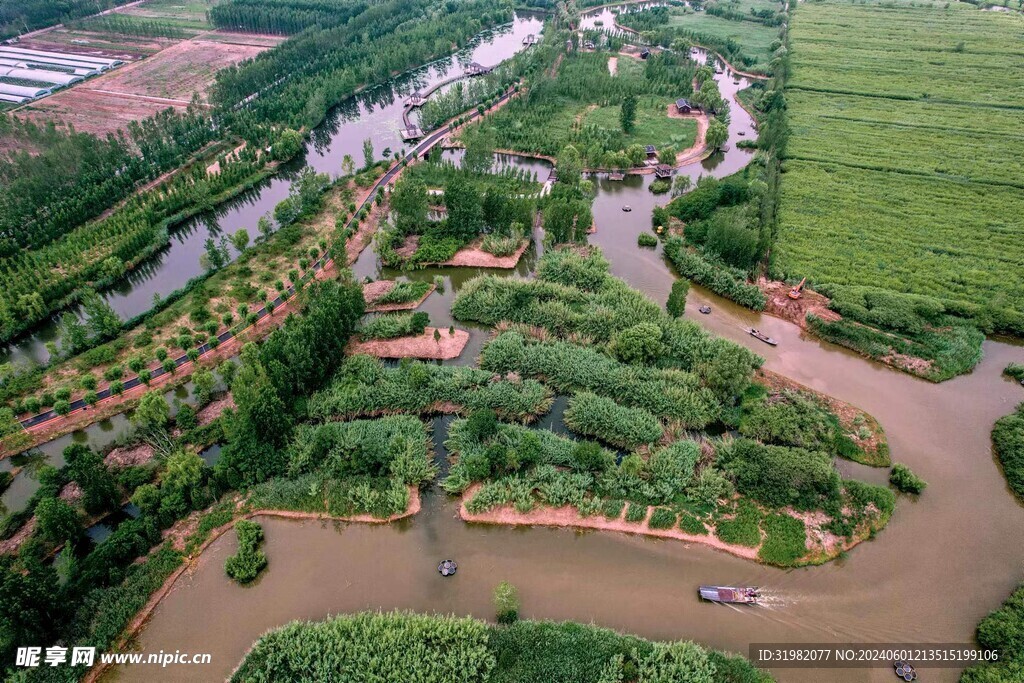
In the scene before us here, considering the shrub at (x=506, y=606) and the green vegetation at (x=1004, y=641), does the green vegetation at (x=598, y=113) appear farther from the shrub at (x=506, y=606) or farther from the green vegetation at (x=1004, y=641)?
the green vegetation at (x=1004, y=641)

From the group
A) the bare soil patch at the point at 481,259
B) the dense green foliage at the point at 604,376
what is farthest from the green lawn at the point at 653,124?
the dense green foliage at the point at 604,376

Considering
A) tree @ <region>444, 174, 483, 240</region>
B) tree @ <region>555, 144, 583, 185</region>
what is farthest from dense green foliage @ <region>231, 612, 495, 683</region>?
tree @ <region>555, 144, 583, 185</region>

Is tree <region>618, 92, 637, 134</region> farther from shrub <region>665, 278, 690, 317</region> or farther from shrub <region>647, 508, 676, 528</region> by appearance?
shrub <region>647, 508, 676, 528</region>

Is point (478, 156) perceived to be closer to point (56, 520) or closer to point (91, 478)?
point (91, 478)

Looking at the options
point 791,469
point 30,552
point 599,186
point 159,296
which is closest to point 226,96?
point 159,296

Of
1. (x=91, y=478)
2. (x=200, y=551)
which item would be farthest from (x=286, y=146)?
(x=200, y=551)

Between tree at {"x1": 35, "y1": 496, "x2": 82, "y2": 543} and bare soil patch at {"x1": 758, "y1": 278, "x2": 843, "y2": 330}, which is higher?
bare soil patch at {"x1": 758, "y1": 278, "x2": 843, "y2": 330}
